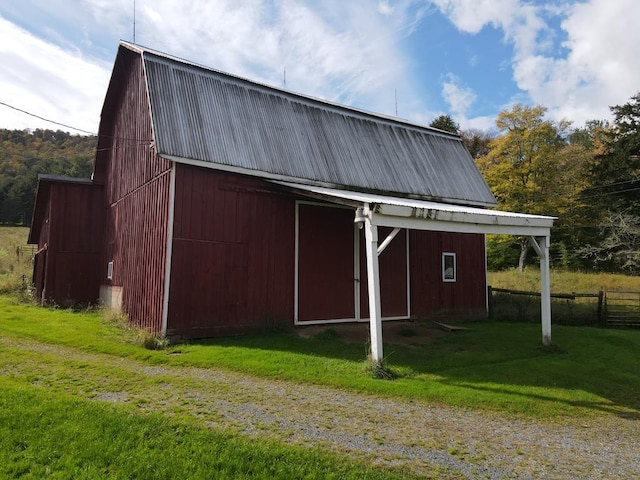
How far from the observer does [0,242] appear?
1416 inches

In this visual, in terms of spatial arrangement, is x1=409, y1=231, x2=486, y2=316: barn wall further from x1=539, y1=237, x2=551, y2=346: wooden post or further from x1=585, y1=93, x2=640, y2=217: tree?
x1=585, y1=93, x2=640, y2=217: tree

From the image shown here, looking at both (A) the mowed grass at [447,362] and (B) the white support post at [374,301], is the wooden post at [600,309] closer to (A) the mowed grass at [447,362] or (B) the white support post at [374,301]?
(A) the mowed grass at [447,362]

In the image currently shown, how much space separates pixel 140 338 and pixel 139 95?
23.2 ft

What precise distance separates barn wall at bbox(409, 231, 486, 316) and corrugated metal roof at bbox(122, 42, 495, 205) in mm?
1362

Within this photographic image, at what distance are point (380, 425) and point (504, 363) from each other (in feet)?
14.7

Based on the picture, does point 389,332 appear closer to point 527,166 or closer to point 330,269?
point 330,269

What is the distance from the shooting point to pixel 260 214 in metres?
10.7

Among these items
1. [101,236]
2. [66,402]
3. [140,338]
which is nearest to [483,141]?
[101,236]

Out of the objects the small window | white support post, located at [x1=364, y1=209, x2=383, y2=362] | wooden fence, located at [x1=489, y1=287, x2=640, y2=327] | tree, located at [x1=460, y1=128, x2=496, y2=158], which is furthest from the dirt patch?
tree, located at [x1=460, y1=128, x2=496, y2=158]

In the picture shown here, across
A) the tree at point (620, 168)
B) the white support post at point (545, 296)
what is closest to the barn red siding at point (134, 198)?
the white support post at point (545, 296)

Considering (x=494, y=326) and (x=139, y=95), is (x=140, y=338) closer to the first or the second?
(x=139, y=95)

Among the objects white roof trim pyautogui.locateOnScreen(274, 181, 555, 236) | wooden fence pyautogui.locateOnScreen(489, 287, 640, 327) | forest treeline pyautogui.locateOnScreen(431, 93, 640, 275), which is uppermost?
forest treeline pyautogui.locateOnScreen(431, 93, 640, 275)

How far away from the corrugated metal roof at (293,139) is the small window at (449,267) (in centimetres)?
185

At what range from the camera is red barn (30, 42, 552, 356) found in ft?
31.5
